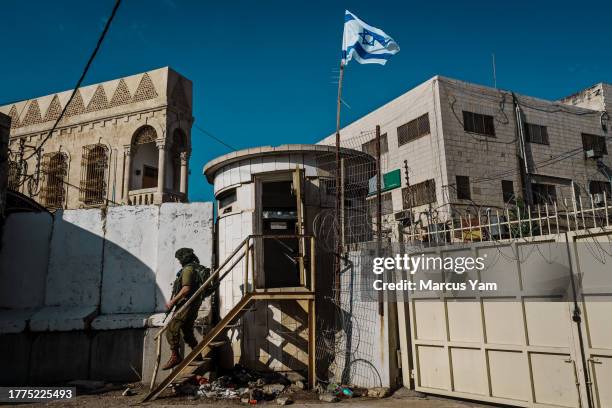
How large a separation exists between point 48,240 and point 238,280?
4.65 meters

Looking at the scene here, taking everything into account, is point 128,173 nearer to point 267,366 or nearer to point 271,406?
point 267,366

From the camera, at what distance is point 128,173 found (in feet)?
61.2

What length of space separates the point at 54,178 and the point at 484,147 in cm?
1995

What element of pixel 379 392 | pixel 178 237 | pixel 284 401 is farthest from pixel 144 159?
pixel 379 392

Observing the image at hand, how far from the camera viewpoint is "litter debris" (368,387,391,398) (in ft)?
23.9

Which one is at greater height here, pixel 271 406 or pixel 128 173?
pixel 128 173

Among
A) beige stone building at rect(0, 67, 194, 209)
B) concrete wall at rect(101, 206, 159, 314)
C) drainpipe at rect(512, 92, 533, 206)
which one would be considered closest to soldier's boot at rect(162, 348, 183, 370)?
concrete wall at rect(101, 206, 159, 314)

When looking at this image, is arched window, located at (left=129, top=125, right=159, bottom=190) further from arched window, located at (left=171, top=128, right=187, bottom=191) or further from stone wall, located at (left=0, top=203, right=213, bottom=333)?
stone wall, located at (left=0, top=203, right=213, bottom=333)

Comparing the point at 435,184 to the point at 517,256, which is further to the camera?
the point at 435,184

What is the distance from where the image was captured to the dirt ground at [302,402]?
22.2 ft

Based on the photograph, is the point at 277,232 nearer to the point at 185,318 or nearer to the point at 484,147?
the point at 185,318

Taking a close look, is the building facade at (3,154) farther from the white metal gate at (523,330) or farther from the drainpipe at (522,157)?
the drainpipe at (522,157)

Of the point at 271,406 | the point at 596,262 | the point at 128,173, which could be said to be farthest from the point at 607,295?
the point at 128,173

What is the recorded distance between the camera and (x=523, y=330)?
20.6 ft
